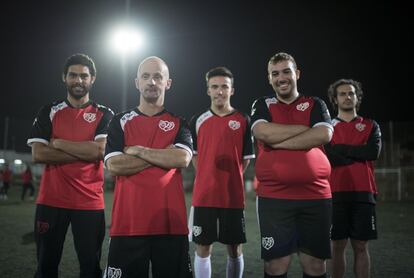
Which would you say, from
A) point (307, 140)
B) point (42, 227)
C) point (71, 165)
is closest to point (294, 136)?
point (307, 140)

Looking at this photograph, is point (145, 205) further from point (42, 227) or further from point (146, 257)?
point (42, 227)

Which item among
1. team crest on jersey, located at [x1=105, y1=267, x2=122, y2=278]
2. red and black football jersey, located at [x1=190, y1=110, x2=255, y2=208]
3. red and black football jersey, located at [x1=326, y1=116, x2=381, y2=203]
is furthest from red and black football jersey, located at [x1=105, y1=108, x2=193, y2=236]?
red and black football jersey, located at [x1=326, y1=116, x2=381, y2=203]

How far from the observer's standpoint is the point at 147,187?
3109 millimetres

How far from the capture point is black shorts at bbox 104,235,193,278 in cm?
305

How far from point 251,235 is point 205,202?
4902 millimetres

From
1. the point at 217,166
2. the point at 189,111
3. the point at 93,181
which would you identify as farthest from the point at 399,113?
the point at 93,181

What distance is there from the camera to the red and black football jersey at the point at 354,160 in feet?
14.9

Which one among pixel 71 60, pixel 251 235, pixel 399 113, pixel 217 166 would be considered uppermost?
pixel 399 113

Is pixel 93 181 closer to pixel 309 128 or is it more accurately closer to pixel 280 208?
pixel 280 208

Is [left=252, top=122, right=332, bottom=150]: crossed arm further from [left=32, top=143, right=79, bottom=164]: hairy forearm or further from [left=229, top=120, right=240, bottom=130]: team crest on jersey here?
[left=32, top=143, right=79, bottom=164]: hairy forearm

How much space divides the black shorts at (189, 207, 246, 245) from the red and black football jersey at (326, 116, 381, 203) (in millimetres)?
1150

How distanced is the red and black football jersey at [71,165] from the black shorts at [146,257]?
91 cm

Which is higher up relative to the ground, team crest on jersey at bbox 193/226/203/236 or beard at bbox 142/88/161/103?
beard at bbox 142/88/161/103

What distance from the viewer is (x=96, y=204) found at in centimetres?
389
